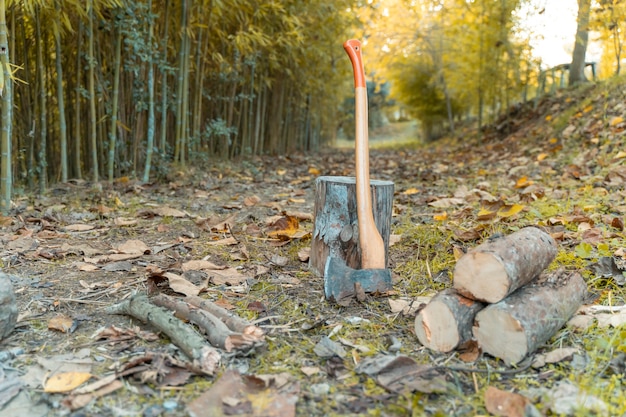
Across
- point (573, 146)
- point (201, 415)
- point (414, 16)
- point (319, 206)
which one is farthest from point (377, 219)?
point (414, 16)

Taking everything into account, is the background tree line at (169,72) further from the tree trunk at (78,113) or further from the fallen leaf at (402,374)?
the fallen leaf at (402,374)

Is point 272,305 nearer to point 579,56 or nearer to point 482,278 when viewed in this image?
point 482,278

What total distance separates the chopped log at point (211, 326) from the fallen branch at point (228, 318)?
1.0 inches

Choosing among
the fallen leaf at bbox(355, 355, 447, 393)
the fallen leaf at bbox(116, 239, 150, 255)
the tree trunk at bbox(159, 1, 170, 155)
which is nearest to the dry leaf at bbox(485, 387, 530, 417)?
the fallen leaf at bbox(355, 355, 447, 393)

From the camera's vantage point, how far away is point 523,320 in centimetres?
164

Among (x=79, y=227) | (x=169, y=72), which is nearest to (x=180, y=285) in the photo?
(x=79, y=227)

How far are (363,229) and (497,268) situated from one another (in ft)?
2.29

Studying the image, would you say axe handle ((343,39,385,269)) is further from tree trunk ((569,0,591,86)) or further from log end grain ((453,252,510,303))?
tree trunk ((569,0,591,86))

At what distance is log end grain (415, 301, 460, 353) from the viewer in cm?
173

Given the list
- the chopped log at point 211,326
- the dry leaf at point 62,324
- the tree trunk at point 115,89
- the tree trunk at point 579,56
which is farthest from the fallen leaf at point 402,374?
the tree trunk at point 579,56

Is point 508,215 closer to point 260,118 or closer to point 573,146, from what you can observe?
point 573,146

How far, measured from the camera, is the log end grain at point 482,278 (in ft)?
5.60

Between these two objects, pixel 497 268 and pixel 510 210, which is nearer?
pixel 497 268

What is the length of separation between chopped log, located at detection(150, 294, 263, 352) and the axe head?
0.50m
